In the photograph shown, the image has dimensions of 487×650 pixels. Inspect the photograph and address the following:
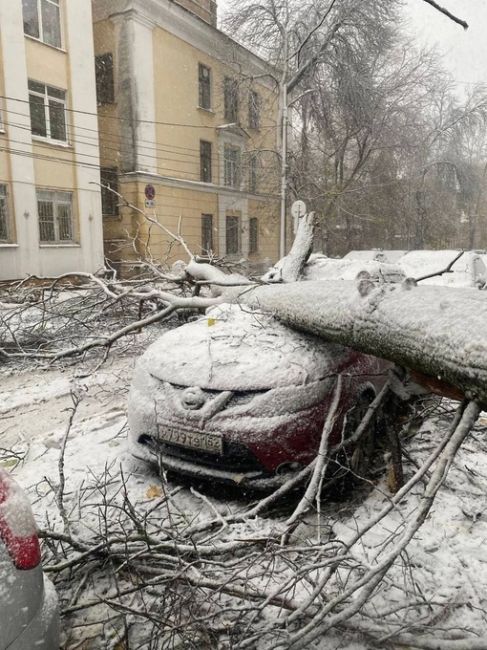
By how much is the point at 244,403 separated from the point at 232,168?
22249 millimetres

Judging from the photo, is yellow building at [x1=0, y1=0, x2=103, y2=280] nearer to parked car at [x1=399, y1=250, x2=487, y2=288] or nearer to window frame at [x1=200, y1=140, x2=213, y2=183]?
window frame at [x1=200, y1=140, x2=213, y2=183]

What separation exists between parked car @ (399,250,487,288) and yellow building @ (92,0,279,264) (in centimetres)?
962

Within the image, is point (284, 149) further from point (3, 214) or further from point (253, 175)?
point (3, 214)

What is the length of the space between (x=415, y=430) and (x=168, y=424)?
1.97m

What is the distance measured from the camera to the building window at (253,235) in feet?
82.3

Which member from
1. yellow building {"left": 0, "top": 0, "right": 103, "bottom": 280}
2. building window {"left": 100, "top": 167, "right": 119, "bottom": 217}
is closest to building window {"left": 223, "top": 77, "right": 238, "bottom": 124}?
building window {"left": 100, "top": 167, "right": 119, "bottom": 217}

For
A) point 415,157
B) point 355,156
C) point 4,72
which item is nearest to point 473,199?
point 415,157

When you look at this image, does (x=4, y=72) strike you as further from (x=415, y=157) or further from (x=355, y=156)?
(x=415, y=157)

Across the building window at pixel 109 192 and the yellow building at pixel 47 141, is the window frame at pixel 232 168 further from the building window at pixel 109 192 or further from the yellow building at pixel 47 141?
the yellow building at pixel 47 141

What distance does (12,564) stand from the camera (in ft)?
4.93

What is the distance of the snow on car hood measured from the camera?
290cm

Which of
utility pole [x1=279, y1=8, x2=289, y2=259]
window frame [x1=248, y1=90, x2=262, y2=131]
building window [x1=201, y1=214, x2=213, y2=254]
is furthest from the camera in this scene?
window frame [x1=248, y1=90, x2=262, y2=131]

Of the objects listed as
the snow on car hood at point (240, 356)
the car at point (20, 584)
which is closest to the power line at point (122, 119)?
the snow on car hood at point (240, 356)

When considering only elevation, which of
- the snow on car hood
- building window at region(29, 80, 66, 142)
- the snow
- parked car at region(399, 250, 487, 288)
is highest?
building window at region(29, 80, 66, 142)
